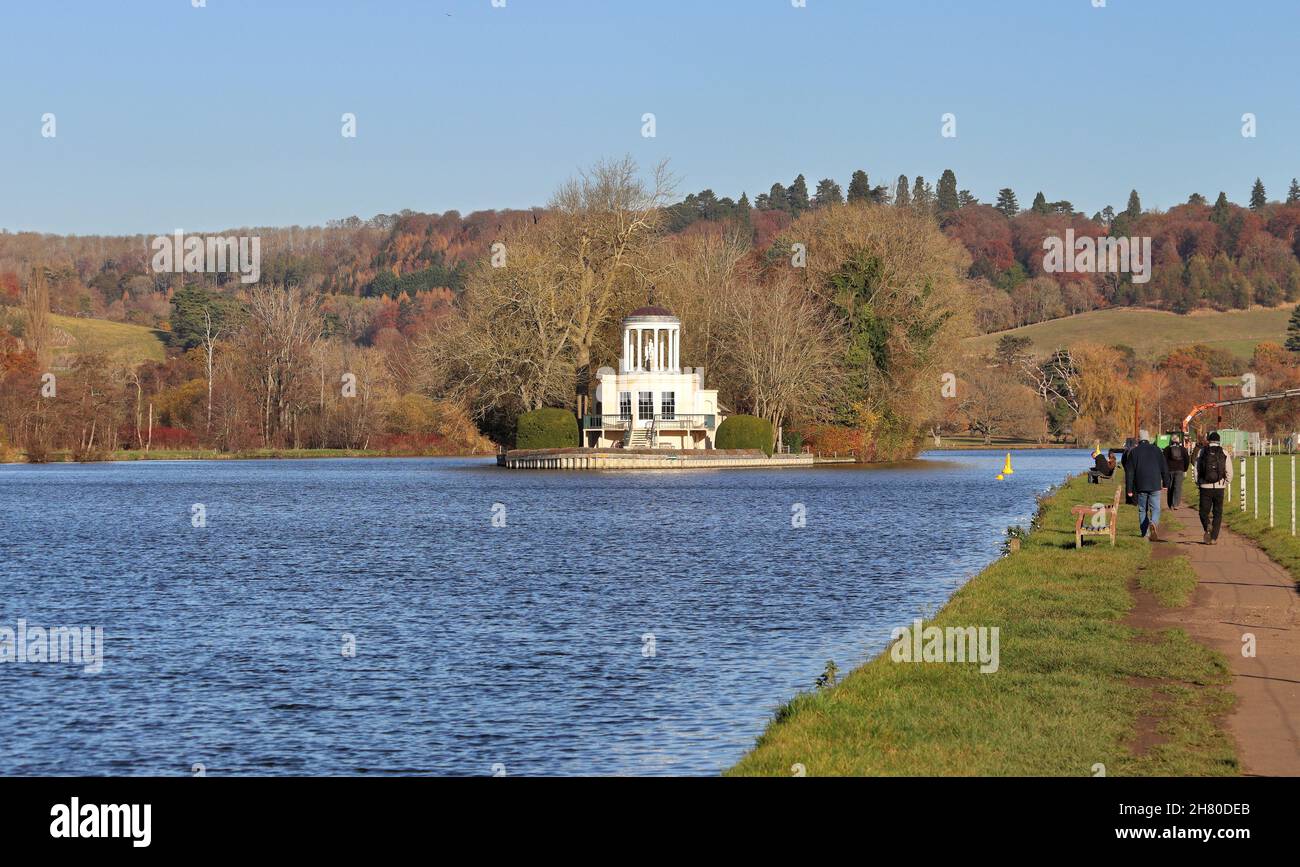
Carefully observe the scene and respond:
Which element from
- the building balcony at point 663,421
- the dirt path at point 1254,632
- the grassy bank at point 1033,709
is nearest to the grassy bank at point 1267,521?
the dirt path at point 1254,632

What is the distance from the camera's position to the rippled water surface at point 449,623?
1623cm

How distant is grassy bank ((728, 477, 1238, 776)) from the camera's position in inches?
506

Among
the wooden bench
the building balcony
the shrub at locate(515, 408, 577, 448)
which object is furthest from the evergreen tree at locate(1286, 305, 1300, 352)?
the wooden bench

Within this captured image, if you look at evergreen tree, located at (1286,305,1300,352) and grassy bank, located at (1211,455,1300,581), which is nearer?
grassy bank, located at (1211,455,1300,581)

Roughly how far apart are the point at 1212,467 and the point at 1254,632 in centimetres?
1198

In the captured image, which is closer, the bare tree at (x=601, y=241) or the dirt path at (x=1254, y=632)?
the dirt path at (x=1254, y=632)

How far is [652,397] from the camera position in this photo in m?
105

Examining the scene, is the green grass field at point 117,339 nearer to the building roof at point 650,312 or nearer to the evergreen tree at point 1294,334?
the building roof at point 650,312

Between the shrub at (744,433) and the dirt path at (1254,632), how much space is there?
7408cm

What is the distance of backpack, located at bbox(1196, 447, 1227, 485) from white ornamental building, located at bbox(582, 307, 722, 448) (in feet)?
239

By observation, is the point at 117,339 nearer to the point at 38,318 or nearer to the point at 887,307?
the point at 38,318

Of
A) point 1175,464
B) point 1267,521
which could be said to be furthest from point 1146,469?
point 1175,464

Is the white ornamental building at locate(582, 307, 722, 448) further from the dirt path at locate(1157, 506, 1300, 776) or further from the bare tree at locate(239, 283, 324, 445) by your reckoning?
the dirt path at locate(1157, 506, 1300, 776)
